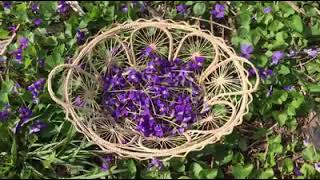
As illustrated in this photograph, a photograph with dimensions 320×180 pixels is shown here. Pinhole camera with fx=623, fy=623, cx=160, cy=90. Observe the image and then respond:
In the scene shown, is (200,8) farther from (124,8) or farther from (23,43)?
(23,43)

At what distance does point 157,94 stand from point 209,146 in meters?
0.37

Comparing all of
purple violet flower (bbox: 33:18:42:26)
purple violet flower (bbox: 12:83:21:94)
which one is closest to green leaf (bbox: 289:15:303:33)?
purple violet flower (bbox: 33:18:42:26)

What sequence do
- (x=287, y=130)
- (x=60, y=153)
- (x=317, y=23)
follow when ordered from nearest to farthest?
(x=60, y=153) < (x=287, y=130) < (x=317, y=23)

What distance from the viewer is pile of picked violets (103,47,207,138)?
276cm

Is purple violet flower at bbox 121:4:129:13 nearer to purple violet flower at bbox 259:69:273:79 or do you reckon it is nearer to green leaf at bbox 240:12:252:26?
green leaf at bbox 240:12:252:26

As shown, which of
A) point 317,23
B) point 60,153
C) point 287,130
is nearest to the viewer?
point 60,153

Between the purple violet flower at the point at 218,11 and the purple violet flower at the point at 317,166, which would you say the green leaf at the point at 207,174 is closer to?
the purple violet flower at the point at 317,166

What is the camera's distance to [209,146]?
2.63 m

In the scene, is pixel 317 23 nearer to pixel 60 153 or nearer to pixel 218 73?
pixel 218 73

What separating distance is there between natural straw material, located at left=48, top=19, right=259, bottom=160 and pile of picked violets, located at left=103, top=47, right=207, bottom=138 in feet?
0.12

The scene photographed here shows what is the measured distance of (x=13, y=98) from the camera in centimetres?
274

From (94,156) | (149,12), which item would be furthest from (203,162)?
(149,12)

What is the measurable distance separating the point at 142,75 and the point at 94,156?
457mm

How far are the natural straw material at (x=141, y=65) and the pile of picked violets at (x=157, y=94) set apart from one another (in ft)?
0.12
